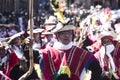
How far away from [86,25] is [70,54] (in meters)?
9.05

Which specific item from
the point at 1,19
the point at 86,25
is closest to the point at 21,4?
the point at 1,19

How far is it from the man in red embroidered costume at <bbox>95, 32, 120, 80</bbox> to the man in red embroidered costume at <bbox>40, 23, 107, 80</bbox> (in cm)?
214

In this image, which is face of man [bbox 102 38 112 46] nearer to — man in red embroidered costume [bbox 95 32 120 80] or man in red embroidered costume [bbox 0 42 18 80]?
man in red embroidered costume [bbox 95 32 120 80]

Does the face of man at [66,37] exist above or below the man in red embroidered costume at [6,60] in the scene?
above

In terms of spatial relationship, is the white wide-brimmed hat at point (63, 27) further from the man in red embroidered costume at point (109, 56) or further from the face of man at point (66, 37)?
the man in red embroidered costume at point (109, 56)

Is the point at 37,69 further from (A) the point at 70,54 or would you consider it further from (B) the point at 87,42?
(B) the point at 87,42

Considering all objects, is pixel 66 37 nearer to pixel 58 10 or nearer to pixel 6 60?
pixel 58 10

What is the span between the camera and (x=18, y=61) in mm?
11250

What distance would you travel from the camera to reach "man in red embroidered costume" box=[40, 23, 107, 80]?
29.8ft

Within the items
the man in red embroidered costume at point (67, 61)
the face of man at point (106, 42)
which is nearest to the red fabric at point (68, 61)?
the man in red embroidered costume at point (67, 61)

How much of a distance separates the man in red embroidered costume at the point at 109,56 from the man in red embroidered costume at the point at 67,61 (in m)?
2.14

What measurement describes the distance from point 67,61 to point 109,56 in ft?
8.22

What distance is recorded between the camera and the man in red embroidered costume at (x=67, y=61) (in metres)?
9.07

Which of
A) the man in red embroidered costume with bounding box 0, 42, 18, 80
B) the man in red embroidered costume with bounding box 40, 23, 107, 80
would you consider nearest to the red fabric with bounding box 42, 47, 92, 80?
the man in red embroidered costume with bounding box 40, 23, 107, 80
